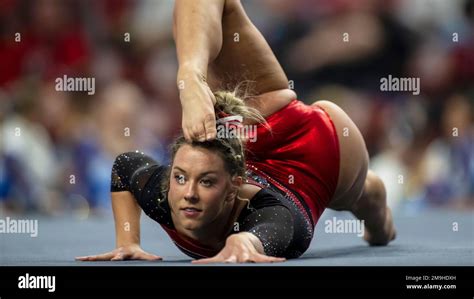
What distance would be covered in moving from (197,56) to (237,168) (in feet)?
1.02

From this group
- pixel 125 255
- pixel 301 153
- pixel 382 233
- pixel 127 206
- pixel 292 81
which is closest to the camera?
pixel 125 255

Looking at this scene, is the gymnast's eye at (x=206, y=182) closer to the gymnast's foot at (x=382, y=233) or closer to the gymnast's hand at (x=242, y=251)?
the gymnast's hand at (x=242, y=251)

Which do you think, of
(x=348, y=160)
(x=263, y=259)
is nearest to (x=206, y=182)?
(x=263, y=259)

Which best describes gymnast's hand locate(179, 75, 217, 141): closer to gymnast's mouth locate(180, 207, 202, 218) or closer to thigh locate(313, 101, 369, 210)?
gymnast's mouth locate(180, 207, 202, 218)

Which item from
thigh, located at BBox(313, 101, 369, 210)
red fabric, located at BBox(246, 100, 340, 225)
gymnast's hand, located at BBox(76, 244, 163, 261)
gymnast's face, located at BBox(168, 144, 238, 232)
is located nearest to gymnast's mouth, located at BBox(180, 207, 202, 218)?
gymnast's face, located at BBox(168, 144, 238, 232)

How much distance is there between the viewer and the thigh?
2762mm

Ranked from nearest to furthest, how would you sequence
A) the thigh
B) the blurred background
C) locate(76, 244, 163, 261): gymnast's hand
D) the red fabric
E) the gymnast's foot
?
1. locate(76, 244, 163, 261): gymnast's hand
2. the red fabric
3. the thigh
4. the gymnast's foot
5. the blurred background

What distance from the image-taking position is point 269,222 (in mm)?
2285

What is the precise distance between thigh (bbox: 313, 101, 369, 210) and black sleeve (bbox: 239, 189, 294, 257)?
0.44 metres

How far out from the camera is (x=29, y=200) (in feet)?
16.3

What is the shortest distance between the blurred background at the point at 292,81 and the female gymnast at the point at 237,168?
2176mm

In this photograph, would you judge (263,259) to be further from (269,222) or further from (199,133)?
(199,133)

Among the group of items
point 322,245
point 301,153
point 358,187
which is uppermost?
point 301,153

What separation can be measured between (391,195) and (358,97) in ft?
2.12
